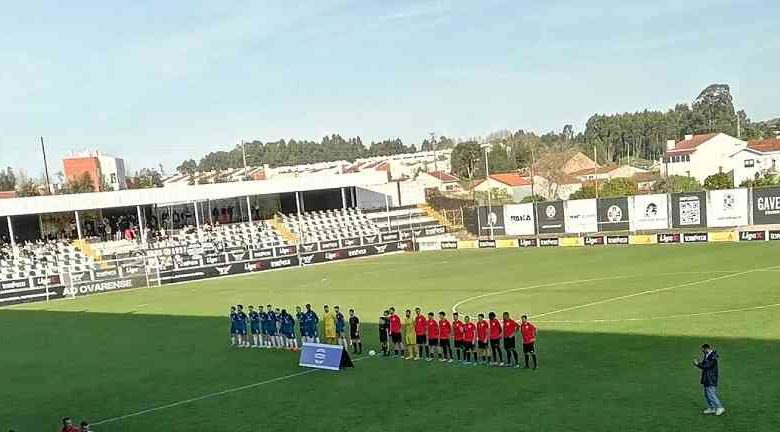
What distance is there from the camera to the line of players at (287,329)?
75.9ft

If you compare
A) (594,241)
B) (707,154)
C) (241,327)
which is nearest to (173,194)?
(594,241)

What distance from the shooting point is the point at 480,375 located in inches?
750

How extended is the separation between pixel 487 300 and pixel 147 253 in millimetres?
32838

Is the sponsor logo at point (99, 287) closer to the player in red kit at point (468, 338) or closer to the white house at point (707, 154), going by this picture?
the player in red kit at point (468, 338)

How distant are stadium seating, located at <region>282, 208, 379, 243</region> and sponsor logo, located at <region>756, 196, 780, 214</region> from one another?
30.1 meters

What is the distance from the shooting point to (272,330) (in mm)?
25422

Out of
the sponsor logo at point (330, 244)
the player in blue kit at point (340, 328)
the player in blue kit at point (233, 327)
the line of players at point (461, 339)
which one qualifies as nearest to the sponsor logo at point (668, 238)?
the sponsor logo at point (330, 244)

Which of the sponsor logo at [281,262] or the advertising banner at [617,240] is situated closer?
the advertising banner at [617,240]

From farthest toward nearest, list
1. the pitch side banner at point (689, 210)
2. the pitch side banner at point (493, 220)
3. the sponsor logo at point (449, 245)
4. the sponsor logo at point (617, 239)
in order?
1. the pitch side banner at point (493, 220)
2. the sponsor logo at point (449, 245)
3. the sponsor logo at point (617, 239)
4. the pitch side banner at point (689, 210)

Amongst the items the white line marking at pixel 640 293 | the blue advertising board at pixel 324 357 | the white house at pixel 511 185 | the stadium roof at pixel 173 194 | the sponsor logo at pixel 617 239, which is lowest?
the sponsor logo at pixel 617 239

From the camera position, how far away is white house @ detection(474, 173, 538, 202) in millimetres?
97375

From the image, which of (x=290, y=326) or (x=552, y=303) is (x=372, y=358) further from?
(x=552, y=303)

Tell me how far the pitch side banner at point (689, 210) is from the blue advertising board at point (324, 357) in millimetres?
36020

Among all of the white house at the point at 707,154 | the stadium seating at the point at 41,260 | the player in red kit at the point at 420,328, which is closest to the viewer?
the player in red kit at the point at 420,328
